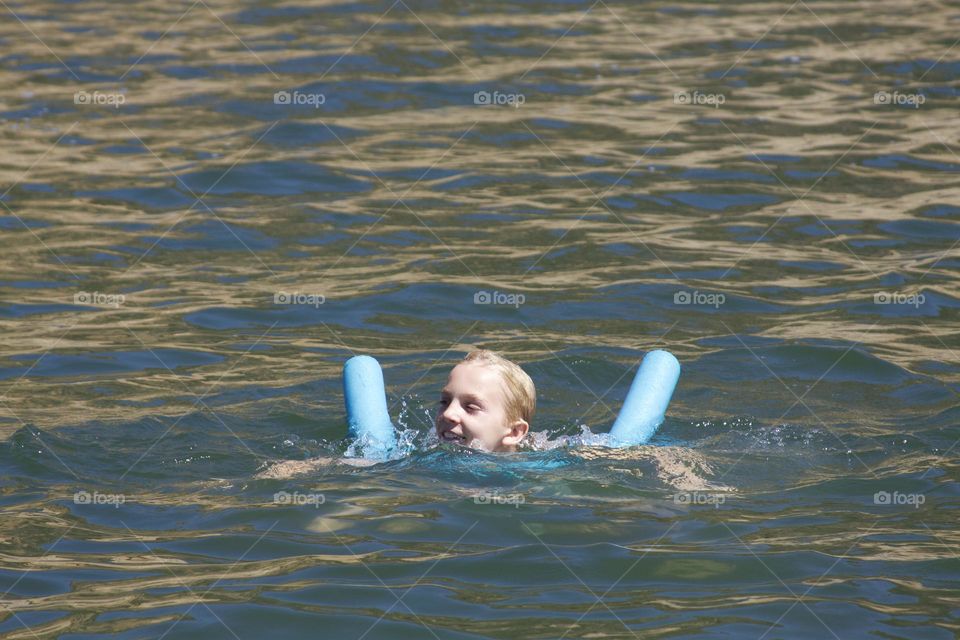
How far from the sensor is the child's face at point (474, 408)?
6.38 metres

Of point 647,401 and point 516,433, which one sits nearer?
point 516,433

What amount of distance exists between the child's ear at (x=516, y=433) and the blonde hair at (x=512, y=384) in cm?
3

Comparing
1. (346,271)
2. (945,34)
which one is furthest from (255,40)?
(945,34)

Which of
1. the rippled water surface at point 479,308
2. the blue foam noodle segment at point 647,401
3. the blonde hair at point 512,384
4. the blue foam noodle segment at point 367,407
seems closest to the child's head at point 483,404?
the blonde hair at point 512,384

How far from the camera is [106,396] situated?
7.38 meters

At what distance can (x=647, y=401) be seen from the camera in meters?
6.77

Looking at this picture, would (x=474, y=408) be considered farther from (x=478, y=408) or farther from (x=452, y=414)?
(x=452, y=414)

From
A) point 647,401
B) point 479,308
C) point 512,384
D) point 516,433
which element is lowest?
point 516,433

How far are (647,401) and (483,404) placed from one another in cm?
88

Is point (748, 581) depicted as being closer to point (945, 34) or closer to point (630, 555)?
point (630, 555)

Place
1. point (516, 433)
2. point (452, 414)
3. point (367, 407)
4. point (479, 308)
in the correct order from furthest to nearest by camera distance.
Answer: point (479, 308)
point (367, 407)
point (516, 433)
point (452, 414)

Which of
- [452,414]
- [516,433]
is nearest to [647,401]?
[516,433]

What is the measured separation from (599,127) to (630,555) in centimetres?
734

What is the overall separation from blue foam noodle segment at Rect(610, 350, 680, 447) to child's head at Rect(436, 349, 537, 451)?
541 millimetres
